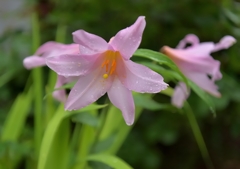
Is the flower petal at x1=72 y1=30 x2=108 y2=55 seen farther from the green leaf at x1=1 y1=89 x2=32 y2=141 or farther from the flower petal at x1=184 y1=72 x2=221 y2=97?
the green leaf at x1=1 y1=89 x2=32 y2=141

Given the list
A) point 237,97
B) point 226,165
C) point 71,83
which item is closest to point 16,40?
point 71,83

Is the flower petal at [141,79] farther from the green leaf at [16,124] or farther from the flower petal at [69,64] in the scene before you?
the green leaf at [16,124]

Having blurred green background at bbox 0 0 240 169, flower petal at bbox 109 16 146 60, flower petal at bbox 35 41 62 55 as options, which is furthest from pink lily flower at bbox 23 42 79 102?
blurred green background at bbox 0 0 240 169

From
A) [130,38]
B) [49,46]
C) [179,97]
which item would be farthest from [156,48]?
[130,38]

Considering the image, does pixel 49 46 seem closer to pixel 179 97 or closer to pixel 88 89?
pixel 88 89

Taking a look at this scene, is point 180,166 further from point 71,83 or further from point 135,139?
point 71,83

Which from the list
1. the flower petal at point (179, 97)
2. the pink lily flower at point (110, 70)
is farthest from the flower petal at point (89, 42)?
the flower petal at point (179, 97)
